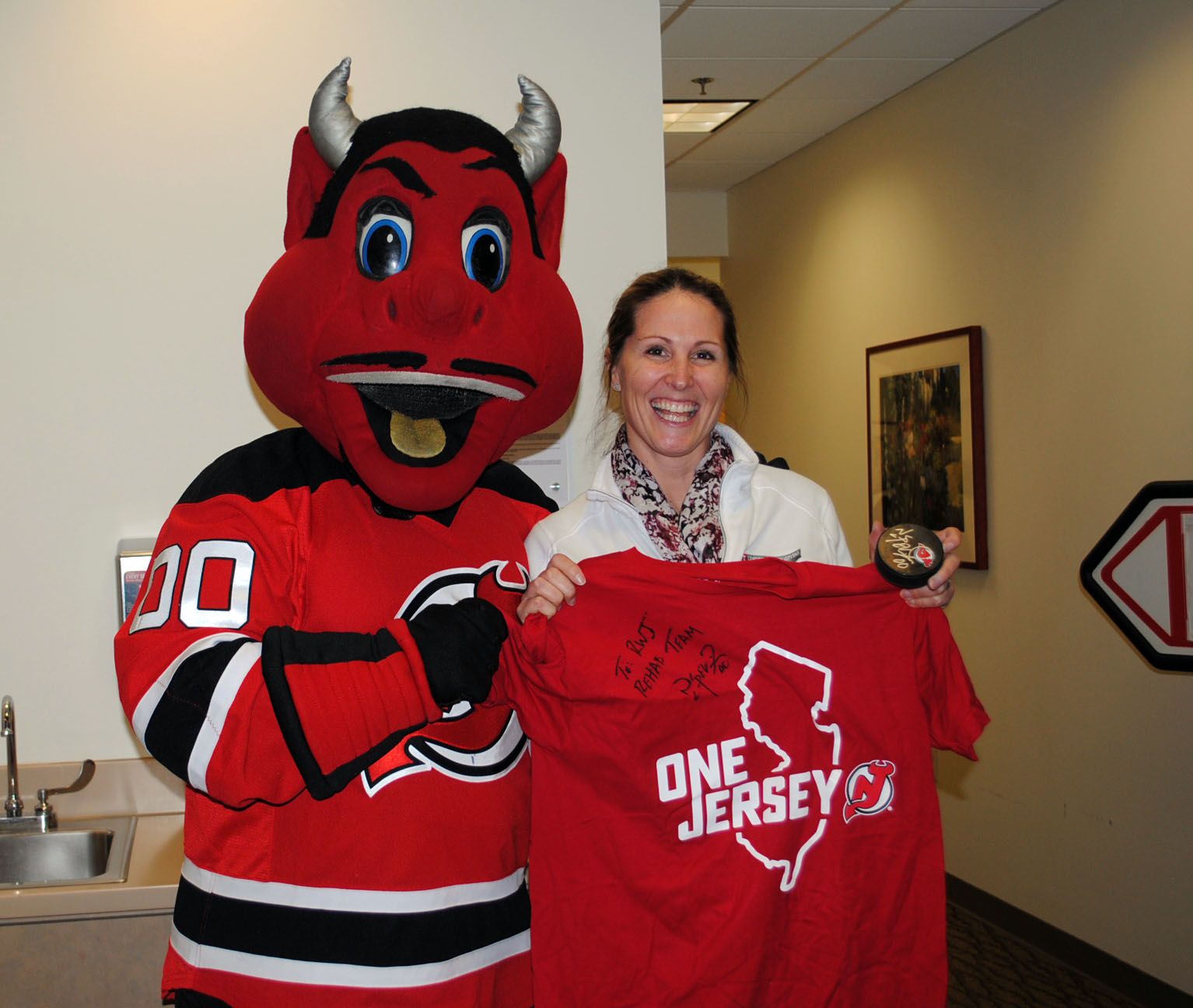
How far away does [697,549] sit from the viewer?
176cm

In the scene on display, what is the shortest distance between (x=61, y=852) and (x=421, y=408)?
1.55 m

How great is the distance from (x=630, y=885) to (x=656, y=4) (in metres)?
2.03

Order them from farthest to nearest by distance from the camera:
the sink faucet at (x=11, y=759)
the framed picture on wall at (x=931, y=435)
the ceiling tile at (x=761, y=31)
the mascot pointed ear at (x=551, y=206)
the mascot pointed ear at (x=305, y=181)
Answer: the framed picture on wall at (x=931, y=435)
the ceiling tile at (x=761, y=31)
the sink faucet at (x=11, y=759)
the mascot pointed ear at (x=551, y=206)
the mascot pointed ear at (x=305, y=181)

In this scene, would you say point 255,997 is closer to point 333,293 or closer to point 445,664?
point 445,664

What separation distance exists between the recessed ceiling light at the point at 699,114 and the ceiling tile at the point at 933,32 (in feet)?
2.32

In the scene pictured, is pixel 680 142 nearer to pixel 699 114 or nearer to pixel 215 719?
pixel 699 114

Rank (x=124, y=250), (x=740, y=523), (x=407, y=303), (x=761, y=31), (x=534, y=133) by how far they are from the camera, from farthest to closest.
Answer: (x=761, y=31)
(x=124, y=250)
(x=740, y=523)
(x=534, y=133)
(x=407, y=303)

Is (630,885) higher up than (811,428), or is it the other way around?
(811,428)

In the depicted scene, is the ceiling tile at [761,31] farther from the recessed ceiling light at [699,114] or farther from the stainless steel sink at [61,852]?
the stainless steel sink at [61,852]

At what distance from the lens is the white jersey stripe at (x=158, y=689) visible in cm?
136

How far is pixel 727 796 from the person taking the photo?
5.04ft

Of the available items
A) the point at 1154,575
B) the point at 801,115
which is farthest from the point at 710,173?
the point at 1154,575

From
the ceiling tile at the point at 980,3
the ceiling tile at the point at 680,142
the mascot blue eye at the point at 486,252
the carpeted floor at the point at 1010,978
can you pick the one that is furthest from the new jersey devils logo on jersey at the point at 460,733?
the ceiling tile at the point at 680,142

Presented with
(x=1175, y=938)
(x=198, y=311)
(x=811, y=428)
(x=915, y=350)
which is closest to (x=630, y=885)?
(x=198, y=311)
